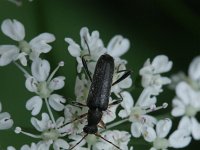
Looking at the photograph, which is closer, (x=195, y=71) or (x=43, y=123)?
(x=43, y=123)

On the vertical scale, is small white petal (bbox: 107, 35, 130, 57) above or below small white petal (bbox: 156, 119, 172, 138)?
above

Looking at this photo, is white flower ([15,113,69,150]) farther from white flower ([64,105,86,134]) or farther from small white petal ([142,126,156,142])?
small white petal ([142,126,156,142])

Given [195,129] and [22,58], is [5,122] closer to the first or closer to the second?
[22,58]

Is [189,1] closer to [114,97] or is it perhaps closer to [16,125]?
[114,97]

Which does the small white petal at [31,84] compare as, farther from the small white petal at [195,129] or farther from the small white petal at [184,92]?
the small white petal at [195,129]

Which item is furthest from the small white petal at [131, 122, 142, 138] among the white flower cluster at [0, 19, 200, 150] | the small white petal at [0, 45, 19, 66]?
the small white petal at [0, 45, 19, 66]

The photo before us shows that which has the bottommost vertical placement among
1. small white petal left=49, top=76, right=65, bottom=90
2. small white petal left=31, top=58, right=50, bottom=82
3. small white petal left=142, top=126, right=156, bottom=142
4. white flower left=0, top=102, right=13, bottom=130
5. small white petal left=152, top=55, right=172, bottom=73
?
small white petal left=142, top=126, right=156, bottom=142

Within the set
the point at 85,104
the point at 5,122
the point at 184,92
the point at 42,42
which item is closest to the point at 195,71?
the point at 184,92

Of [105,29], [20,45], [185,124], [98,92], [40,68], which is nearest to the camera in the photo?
[98,92]
